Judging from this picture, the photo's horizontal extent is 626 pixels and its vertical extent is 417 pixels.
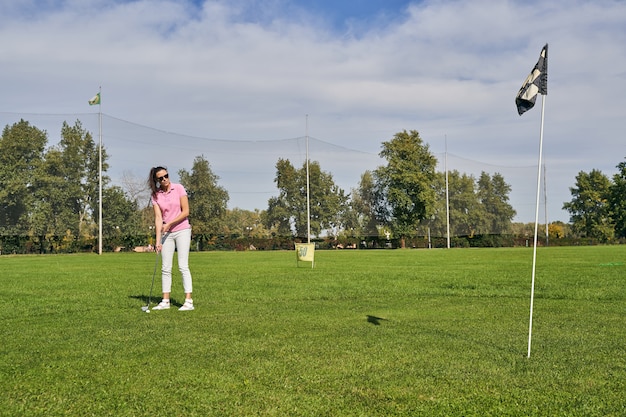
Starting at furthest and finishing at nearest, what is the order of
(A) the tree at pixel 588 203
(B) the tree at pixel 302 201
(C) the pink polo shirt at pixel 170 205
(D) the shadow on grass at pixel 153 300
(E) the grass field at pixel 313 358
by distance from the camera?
(A) the tree at pixel 588 203 → (B) the tree at pixel 302 201 → (D) the shadow on grass at pixel 153 300 → (C) the pink polo shirt at pixel 170 205 → (E) the grass field at pixel 313 358

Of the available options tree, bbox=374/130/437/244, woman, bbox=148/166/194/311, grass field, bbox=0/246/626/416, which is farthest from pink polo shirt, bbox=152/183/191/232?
tree, bbox=374/130/437/244

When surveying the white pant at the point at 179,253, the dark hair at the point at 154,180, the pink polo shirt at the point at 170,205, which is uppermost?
the dark hair at the point at 154,180

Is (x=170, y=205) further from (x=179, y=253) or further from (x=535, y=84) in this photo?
(x=535, y=84)

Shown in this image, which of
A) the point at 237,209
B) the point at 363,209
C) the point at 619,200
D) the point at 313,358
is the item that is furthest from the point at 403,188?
the point at 313,358

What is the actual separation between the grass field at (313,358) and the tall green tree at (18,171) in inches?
1775

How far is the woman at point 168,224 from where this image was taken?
9.99 meters

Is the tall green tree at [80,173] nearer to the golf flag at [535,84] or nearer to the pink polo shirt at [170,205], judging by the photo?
the pink polo shirt at [170,205]

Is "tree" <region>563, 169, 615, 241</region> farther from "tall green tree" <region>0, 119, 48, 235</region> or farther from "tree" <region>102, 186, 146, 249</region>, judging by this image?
"tall green tree" <region>0, 119, 48, 235</region>

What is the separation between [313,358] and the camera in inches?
228

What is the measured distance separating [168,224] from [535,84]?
606 centimetres

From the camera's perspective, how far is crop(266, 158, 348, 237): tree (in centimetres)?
7088

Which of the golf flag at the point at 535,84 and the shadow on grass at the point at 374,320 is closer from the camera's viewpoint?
the golf flag at the point at 535,84

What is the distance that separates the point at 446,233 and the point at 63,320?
76.9 metres

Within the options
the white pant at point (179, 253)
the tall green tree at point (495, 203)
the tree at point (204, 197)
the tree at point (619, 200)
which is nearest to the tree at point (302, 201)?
the tree at point (204, 197)
